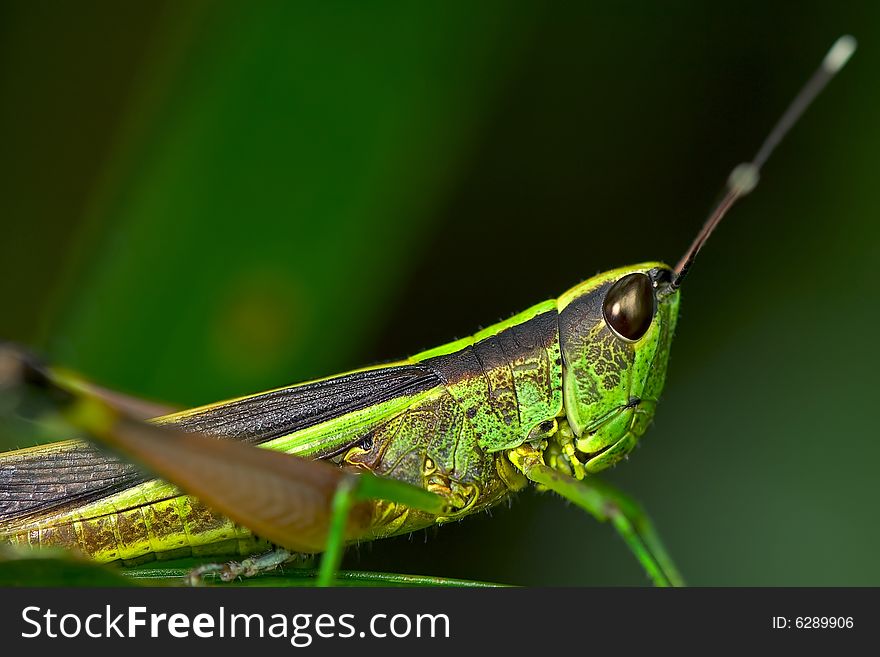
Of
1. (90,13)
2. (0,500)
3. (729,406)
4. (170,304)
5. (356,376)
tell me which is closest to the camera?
(0,500)

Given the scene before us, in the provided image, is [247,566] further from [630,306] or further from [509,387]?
[630,306]

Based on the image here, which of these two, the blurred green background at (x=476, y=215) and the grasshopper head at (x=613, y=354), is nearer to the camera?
the grasshopper head at (x=613, y=354)

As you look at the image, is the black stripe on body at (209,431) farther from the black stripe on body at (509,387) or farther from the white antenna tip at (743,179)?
the white antenna tip at (743,179)

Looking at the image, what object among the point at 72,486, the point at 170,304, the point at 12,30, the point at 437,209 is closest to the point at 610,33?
the point at 437,209

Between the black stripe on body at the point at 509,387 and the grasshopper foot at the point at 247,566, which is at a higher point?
the black stripe on body at the point at 509,387

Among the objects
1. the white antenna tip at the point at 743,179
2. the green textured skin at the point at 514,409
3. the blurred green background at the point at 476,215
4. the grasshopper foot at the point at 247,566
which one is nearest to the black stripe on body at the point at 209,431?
the green textured skin at the point at 514,409

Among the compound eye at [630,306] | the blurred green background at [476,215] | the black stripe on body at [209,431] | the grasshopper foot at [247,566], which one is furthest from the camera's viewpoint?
the blurred green background at [476,215]

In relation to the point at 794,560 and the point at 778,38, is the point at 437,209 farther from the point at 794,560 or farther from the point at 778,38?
the point at 794,560
